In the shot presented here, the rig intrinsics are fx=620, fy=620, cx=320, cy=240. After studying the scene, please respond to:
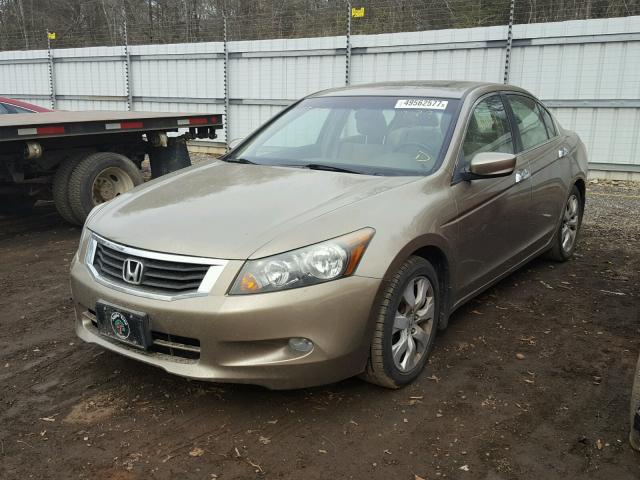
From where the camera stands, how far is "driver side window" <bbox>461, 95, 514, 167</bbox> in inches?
156

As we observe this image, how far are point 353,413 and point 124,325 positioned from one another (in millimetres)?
1190

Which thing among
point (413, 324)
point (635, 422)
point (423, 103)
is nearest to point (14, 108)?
point (423, 103)

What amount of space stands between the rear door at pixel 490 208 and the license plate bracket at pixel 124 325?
6.03 ft

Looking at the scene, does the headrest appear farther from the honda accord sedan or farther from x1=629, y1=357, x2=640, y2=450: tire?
x1=629, y1=357, x2=640, y2=450: tire

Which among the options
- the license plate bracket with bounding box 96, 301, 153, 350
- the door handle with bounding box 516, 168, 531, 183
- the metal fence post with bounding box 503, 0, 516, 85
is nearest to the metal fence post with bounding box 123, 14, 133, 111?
the metal fence post with bounding box 503, 0, 516, 85

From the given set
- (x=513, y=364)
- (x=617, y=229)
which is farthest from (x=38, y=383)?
(x=617, y=229)

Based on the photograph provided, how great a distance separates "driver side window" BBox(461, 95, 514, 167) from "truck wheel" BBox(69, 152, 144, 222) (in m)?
4.35

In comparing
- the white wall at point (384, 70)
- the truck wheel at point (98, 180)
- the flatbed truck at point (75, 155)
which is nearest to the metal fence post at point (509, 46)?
the white wall at point (384, 70)

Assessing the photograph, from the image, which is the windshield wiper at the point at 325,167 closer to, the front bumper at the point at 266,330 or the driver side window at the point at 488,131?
the driver side window at the point at 488,131

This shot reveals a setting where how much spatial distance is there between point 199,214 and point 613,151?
29.6ft

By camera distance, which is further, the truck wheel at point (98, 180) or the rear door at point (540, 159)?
the truck wheel at point (98, 180)

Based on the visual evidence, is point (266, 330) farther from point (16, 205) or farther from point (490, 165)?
point (16, 205)

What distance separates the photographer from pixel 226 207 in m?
3.24

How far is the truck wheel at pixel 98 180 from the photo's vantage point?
6789 mm
